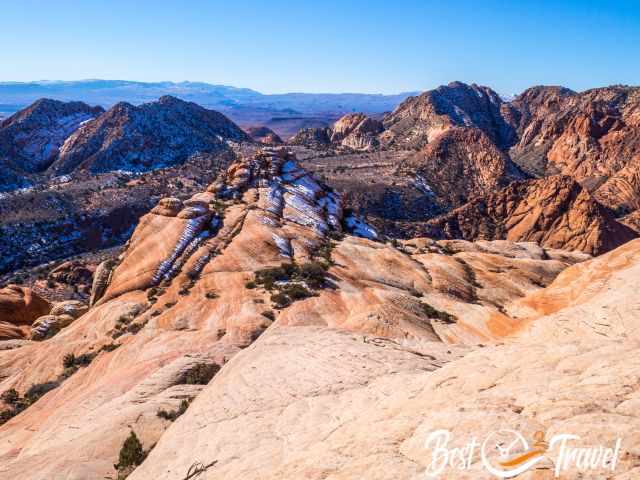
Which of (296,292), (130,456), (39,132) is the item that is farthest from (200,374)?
(39,132)

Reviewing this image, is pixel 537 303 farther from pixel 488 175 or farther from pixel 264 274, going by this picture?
pixel 488 175

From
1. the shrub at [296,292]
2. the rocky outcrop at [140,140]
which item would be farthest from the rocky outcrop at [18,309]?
the rocky outcrop at [140,140]

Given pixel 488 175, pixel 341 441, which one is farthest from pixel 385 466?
pixel 488 175

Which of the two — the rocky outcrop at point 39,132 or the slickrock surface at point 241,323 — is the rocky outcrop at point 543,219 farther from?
the rocky outcrop at point 39,132

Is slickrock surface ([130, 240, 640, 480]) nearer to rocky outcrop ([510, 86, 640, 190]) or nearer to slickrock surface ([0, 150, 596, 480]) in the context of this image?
slickrock surface ([0, 150, 596, 480])

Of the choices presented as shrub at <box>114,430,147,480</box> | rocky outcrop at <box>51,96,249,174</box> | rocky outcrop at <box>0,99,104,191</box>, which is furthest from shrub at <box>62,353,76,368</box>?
rocky outcrop at <box>0,99,104,191</box>

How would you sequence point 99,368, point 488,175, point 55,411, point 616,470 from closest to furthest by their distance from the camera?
point 616,470 < point 55,411 < point 99,368 < point 488,175
